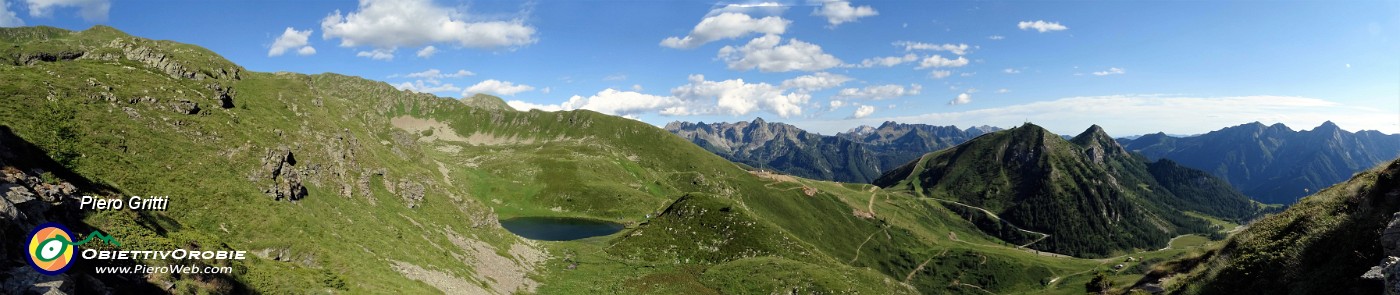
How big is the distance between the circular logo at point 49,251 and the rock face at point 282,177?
4340 cm

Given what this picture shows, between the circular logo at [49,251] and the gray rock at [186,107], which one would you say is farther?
the gray rock at [186,107]

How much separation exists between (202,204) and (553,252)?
73.3 meters

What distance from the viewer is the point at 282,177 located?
66562 mm

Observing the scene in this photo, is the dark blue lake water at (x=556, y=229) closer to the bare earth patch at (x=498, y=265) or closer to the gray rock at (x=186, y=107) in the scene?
the bare earth patch at (x=498, y=265)

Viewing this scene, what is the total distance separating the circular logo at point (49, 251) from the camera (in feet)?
74.5

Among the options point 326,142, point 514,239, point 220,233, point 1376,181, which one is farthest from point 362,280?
point 1376,181

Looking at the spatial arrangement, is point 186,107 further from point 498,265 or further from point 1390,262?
point 1390,262

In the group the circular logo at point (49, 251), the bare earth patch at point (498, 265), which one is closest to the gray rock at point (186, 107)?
the bare earth patch at point (498, 265)

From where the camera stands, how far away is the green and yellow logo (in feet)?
74.5

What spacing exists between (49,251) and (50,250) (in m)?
0.05

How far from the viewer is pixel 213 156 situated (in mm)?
60562

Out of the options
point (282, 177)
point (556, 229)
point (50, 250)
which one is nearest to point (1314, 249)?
point (50, 250)

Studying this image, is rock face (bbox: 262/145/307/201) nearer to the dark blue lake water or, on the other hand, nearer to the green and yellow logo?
the green and yellow logo

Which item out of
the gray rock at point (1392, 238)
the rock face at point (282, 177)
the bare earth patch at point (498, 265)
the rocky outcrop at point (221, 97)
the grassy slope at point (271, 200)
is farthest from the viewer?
the bare earth patch at point (498, 265)
